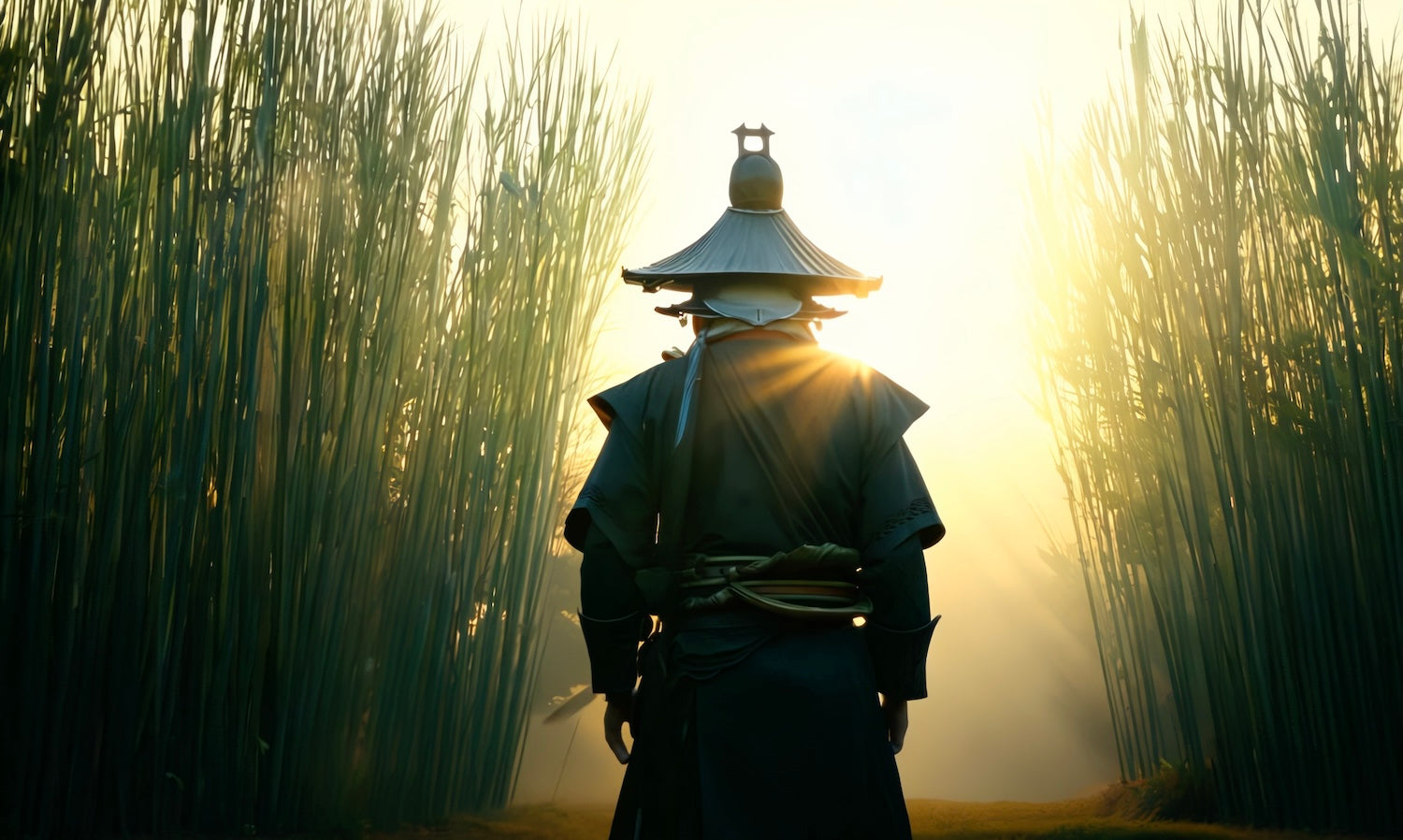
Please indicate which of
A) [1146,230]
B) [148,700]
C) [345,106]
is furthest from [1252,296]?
[148,700]

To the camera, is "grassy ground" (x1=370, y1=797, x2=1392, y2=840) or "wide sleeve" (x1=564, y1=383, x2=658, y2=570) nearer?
"wide sleeve" (x1=564, y1=383, x2=658, y2=570)

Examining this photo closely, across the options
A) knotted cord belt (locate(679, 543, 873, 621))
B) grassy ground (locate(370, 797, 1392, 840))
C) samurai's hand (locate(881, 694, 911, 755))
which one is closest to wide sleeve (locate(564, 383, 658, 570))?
knotted cord belt (locate(679, 543, 873, 621))

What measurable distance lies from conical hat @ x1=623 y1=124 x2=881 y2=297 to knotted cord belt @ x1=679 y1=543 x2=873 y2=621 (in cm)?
48

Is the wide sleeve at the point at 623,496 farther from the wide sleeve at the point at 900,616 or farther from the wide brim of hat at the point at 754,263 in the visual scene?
the wide sleeve at the point at 900,616

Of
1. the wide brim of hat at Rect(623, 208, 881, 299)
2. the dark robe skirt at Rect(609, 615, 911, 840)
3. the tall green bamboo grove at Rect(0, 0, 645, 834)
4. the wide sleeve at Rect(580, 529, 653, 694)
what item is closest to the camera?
the dark robe skirt at Rect(609, 615, 911, 840)

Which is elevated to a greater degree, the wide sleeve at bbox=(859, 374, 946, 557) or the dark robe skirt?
the wide sleeve at bbox=(859, 374, 946, 557)

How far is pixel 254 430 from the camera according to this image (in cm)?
312

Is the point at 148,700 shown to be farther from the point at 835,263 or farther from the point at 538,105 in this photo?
the point at 538,105

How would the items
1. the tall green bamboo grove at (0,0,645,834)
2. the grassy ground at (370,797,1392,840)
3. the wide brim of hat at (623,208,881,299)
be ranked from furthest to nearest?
the grassy ground at (370,797,1392,840)
the tall green bamboo grove at (0,0,645,834)
the wide brim of hat at (623,208,881,299)

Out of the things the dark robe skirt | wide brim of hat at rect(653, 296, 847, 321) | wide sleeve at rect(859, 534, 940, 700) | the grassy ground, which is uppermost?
wide brim of hat at rect(653, 296, 847, 321)

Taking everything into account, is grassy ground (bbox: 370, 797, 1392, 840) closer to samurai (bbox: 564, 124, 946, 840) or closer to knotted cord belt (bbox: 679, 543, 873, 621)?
samurai (bbox: 564, 124, 946, 840)

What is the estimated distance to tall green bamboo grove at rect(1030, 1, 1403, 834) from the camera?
132 inches

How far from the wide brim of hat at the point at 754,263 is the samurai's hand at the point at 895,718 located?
2.33 feet

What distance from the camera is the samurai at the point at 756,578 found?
173cm
